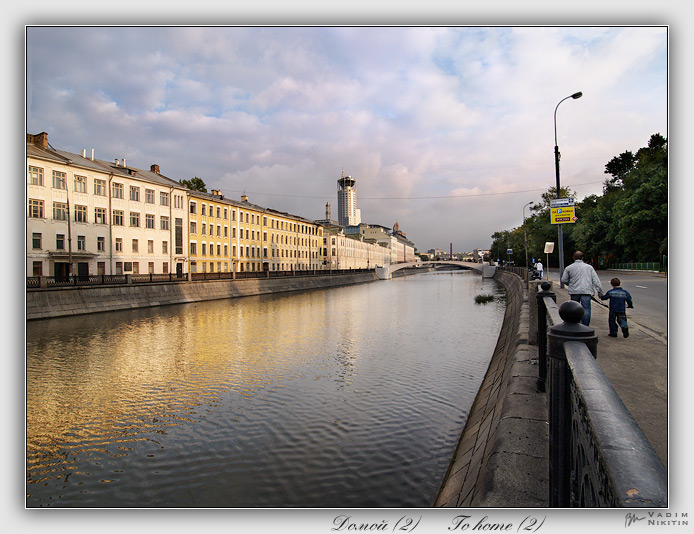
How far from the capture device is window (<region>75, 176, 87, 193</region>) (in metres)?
33.8

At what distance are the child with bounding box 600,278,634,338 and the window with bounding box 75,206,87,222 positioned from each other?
37585mm

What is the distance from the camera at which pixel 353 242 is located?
109562 millimetres

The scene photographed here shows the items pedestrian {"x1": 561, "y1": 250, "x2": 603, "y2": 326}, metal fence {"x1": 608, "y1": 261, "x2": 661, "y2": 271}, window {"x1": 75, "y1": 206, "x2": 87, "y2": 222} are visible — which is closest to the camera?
pedestrian {"x1": 561, "y1": 250, "x2": 603, "y2": 326}

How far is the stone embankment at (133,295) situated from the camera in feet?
82.0

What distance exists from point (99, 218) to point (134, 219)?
13.5 ft

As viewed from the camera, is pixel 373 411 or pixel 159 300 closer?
pixel 373 411

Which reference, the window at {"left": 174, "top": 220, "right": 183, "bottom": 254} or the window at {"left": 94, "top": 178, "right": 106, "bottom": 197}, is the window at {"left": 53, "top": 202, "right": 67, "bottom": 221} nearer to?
the window at {"left": 94, "top": 178, "right": 106, "bottom": 197}

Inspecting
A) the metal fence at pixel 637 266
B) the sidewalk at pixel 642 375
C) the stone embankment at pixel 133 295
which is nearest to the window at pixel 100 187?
the stone embankment at pixel 133 295

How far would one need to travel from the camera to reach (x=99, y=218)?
36.5 meters

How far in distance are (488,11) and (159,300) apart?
113 ft

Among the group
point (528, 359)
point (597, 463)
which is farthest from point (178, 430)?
point (597, 463)

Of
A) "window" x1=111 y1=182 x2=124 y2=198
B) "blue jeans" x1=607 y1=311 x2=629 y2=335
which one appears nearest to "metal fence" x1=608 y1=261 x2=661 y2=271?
"blue jeans" x1=607 y1=311 x2=629 y2=335

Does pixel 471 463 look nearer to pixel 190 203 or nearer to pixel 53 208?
pixel 53 208

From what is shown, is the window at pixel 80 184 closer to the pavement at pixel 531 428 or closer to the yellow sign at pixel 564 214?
the yellow sign at pixel 564 214
